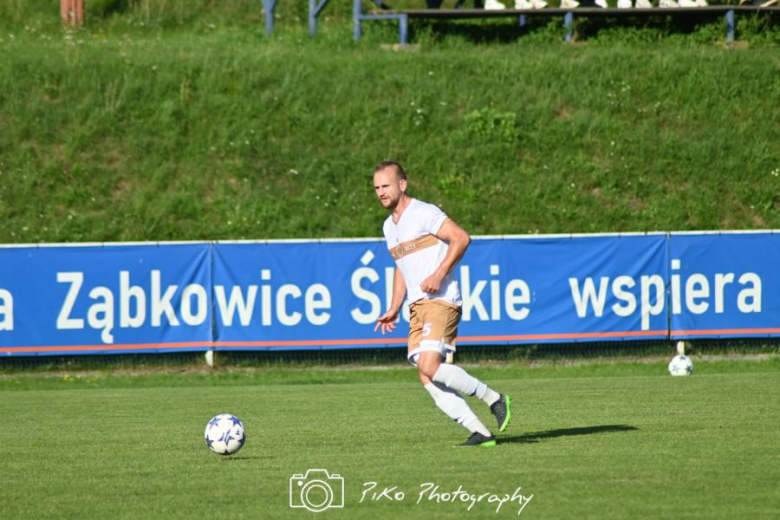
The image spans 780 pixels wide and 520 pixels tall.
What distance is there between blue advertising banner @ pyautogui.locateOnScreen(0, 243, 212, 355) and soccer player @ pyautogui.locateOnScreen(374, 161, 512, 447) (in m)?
11.0

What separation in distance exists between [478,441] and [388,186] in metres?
2.13

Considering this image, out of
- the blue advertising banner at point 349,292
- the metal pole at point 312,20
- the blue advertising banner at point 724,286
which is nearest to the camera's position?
the blue advertising banner at point 349,292

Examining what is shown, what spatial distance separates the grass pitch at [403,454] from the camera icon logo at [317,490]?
0.07 metres

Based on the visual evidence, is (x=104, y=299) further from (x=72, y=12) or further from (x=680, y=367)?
(x=72, y=12)

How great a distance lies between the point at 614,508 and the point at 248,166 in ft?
64.8

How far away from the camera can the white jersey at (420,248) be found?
944cm

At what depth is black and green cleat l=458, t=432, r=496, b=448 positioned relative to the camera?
30.6 ft

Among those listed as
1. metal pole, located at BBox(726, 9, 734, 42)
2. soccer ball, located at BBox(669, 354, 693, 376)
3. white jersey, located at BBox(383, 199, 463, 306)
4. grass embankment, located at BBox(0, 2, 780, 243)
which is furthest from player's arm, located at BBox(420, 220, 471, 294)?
metal pole, located at BBox(726, 9, 734, 42)

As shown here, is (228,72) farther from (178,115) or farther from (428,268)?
(428,268)

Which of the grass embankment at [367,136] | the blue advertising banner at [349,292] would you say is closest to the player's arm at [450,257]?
the blue advertising banner at [349,292]

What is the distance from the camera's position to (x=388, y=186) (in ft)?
30.7

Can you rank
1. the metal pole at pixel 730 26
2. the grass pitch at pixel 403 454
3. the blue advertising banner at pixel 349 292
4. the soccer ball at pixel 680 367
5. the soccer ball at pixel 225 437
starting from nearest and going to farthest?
the grass pitch at pixel 403 454, the soccer ball at pixel 225 437, the soccer ball at pixel 680 367, the blue advertising banner at pixel 349 292, the metal pole at pixel 730 26

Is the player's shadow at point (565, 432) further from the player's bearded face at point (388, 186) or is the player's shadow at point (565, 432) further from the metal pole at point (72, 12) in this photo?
the metal pole at point (72, 12)

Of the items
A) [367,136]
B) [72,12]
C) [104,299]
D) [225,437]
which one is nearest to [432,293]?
[225,437]
